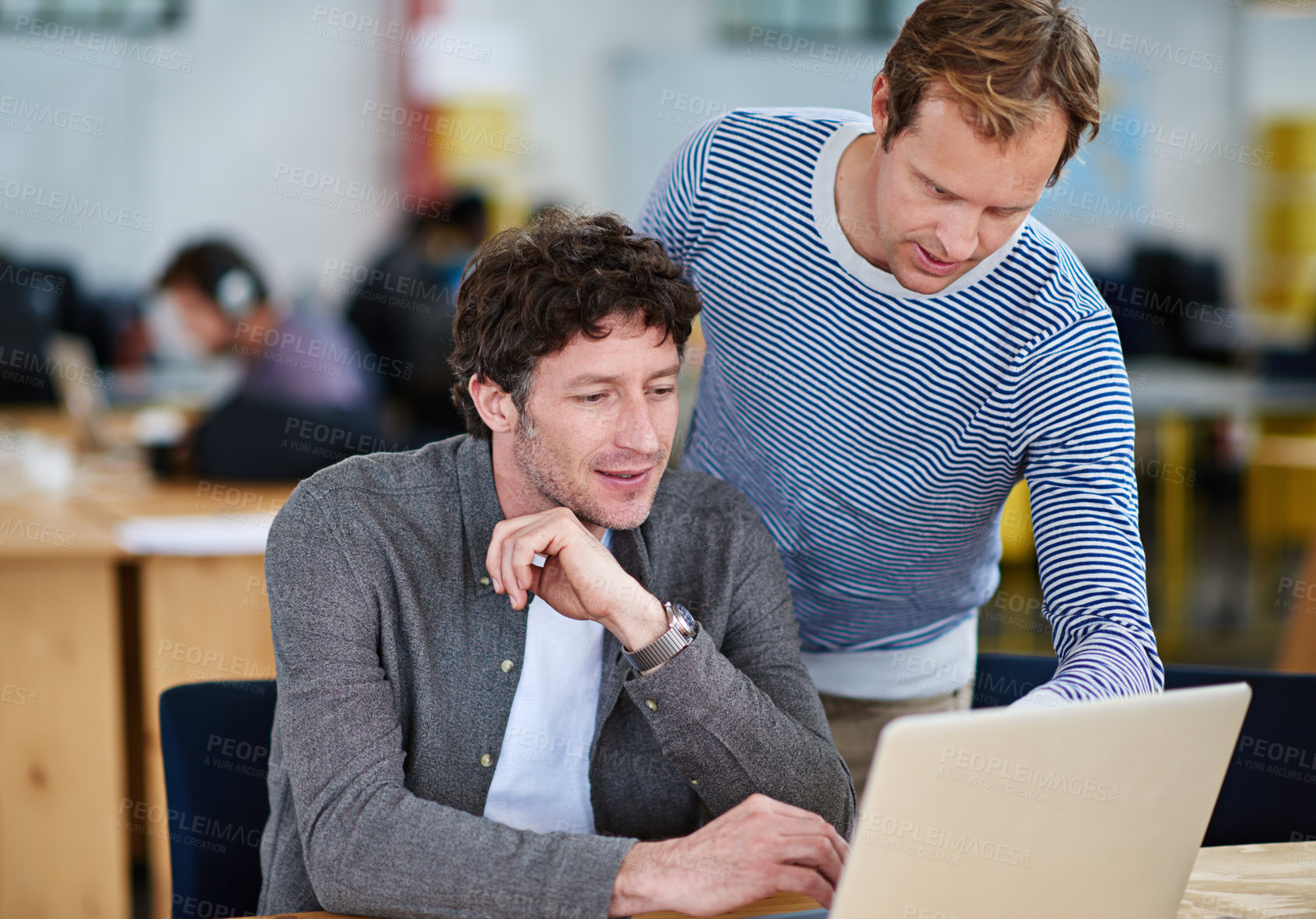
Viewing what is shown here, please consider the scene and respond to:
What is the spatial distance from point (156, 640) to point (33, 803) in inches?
14.9

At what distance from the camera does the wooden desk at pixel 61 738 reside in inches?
97.1

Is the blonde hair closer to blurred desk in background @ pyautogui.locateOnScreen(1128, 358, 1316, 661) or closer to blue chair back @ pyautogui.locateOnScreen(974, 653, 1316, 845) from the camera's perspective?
blue chair back @ pyautogui.locateOnScreen(974, 653, 1316, 845)

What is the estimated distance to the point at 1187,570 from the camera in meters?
5.61

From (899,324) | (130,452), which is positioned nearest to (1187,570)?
(130,452)

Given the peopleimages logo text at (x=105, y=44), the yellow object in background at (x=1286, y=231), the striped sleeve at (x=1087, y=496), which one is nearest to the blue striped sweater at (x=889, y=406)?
the striped sleeve at (x=1087, y=496)

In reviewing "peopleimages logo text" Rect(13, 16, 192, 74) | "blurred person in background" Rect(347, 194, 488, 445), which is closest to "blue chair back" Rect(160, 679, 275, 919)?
"blurred person in background" Rect(347, 194, 488, 445)

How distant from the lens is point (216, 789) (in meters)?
1.44

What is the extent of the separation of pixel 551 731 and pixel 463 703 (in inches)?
3.9

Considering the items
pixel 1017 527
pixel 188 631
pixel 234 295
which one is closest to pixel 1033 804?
pixel 188 631

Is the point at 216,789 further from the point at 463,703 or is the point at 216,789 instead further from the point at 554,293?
the point at 554,293

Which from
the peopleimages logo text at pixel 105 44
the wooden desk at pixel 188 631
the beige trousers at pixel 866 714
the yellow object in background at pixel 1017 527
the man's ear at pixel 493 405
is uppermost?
the peopleimages logo text at pixel 105 44

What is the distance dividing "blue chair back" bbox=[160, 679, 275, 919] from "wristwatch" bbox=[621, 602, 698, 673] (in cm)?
48

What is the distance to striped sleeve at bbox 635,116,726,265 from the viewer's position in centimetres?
153

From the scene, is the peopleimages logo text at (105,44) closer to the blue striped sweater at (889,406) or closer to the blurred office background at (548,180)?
the blurred office background at (548,180)
